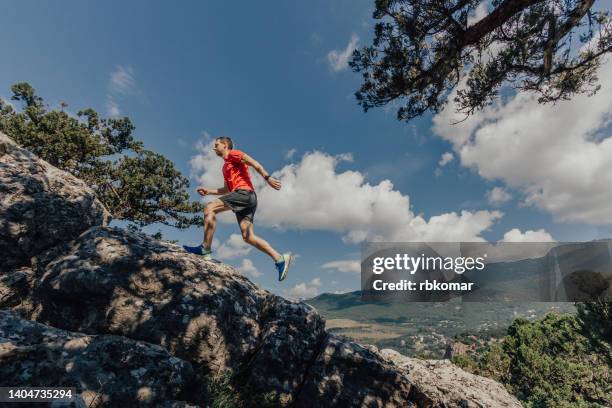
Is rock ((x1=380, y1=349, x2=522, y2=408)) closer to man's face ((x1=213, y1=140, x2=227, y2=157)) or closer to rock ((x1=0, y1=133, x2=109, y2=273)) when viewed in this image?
man's face ((x1=213, y1=140, x2=227, y2=157))

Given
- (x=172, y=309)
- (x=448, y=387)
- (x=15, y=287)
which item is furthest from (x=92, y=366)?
(x=448, y=387)

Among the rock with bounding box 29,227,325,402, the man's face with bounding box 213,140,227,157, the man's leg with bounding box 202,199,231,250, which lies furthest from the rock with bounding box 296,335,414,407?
the man's face with bounding box 213,140,227,157

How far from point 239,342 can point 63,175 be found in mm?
6340

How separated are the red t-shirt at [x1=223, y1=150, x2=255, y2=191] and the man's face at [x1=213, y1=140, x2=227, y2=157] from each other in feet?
0.58

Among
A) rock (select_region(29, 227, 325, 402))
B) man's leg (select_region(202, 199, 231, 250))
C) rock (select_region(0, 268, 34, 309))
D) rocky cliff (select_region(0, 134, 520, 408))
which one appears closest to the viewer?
rocky cliff (select_region(0, 134, 520, 408))

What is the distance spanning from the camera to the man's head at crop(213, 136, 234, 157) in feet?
22.5

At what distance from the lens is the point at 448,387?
7.77 meters

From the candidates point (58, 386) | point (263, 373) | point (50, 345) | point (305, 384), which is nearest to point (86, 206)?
point (50, 345)

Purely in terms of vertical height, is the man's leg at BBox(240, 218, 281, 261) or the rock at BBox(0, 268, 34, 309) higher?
the man's leg at BBox(240, 218, 281, 261)

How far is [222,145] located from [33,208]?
4230 mm

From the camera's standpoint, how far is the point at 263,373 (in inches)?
229

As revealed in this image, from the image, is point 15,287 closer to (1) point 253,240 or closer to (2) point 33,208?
(2) point 33,208

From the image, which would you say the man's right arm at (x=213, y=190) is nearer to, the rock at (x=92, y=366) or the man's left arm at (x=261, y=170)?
the man's left arm at (x=261, y=170)

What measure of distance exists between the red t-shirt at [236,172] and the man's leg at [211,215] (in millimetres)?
460
